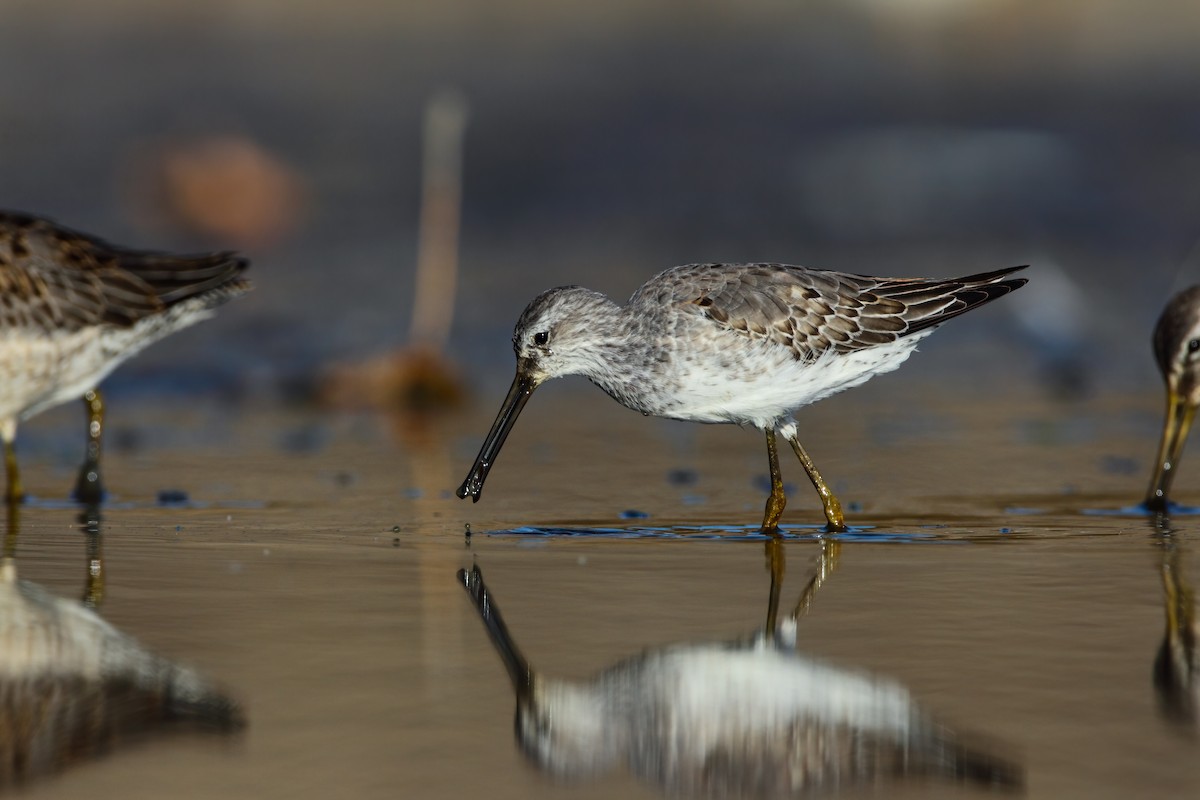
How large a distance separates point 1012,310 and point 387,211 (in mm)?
9727

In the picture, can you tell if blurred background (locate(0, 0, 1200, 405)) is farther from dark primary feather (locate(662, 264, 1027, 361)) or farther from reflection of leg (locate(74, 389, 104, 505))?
dark primary feather (locate(662, 264, 1027, 361))

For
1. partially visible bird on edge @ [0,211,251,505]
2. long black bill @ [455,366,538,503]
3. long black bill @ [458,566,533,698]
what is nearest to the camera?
long black bill @ [458,566,533,698]

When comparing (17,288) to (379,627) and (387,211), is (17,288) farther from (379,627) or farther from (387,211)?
(387,211)

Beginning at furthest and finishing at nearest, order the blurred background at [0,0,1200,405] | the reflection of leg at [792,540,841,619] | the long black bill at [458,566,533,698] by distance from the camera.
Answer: the blurred background at [0,0,1200,405]
the reflection of leg at [792,540,841,619]
the long black bill at [458,566,533,698]

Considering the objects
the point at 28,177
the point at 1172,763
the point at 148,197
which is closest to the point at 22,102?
the point at 28,177

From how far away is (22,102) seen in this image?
2783 cm

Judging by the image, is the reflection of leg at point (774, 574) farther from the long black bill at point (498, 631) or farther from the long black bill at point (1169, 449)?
the long black bill at point (1169, 449)

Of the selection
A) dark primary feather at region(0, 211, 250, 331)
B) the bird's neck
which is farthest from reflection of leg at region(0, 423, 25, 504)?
the bird's neck

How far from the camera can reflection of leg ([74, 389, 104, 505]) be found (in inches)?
376

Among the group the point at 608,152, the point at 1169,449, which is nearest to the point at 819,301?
the point at 1169,449

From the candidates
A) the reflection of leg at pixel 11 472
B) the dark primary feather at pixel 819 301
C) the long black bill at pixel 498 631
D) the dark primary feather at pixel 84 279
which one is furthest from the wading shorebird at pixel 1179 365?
the reflection of leg at pixel 11 472

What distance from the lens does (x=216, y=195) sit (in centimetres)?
2206

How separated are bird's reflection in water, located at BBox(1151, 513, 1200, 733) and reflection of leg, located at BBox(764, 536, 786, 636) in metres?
1.39

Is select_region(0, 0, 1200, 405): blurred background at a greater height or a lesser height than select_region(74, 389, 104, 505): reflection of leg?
greater
